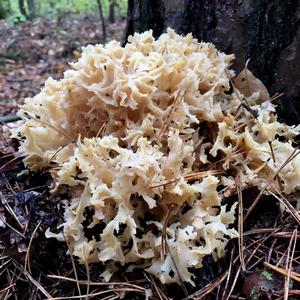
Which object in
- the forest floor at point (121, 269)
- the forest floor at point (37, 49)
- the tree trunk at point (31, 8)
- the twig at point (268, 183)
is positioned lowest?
the tree trunk at point (31, 8)

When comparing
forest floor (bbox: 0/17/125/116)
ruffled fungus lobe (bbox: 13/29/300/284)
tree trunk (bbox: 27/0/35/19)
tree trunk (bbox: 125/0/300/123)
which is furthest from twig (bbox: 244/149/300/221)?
tree trunk (bbox: 27/0/35/19)

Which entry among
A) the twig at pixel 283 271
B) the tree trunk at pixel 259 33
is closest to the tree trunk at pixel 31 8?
the tree trunk at pixel 259 33

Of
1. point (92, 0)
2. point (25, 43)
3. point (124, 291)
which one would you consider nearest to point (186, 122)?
point (124, 291)

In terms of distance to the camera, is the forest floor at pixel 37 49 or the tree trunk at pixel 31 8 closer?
the forest floor at pixel 37 49

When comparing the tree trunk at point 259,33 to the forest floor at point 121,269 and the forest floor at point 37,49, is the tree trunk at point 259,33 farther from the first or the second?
the forest floor at point 37,49

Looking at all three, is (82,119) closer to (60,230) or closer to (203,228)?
(60,230)

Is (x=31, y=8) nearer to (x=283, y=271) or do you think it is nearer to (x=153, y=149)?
(x=153, y=149)

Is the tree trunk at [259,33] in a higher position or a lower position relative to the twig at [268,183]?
higher
